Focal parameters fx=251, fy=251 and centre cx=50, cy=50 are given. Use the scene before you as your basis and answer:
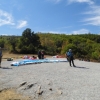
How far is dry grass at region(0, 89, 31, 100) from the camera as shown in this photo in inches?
473

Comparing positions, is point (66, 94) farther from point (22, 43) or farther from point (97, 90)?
point (22, 43)

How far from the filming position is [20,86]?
46.9ft

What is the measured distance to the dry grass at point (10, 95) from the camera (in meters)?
12.0

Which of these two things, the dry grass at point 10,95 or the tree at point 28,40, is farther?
the tree at point 28,40

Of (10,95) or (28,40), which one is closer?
(10,95)

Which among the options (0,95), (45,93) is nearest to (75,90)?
(45,93)

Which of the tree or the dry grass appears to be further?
the tree

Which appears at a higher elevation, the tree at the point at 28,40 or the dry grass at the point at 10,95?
the tree at the point at 28,40

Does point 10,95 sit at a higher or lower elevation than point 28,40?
lower

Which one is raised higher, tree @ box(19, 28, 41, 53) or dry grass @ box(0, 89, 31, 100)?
tree @ box(19, 28, 41, 53)

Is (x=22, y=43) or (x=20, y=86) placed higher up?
(x=22, y=43)

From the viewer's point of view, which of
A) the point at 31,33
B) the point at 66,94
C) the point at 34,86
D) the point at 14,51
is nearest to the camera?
the point at 66,94

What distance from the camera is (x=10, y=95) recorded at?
12586 millimetres

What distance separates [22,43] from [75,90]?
218 feet
